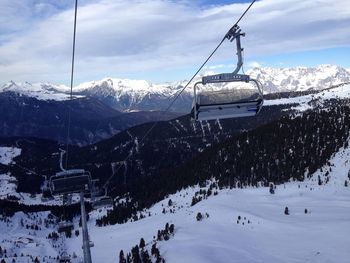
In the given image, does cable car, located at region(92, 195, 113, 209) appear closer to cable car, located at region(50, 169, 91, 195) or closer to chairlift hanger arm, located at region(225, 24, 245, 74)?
cable car, located at region(50, 169, 91, 195)

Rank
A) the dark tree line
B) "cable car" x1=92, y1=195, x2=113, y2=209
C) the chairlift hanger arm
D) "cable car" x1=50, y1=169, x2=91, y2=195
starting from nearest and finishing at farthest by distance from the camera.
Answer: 1. the chairlift hanger arm
2. "cable car" x1=50, y1=169, x2=91, y2=195
3. "cable car" x1=92, y1=195, x2=113, y2=209
4. the dark tree line

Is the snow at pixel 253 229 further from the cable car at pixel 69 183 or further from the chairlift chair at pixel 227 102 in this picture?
the chairlift chair at pixel 227 102

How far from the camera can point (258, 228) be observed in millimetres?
111250

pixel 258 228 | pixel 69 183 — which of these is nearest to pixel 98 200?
pixel 69 183

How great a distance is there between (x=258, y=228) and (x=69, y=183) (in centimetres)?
8616

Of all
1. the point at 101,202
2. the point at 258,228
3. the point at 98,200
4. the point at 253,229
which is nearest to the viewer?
the point at 101,202

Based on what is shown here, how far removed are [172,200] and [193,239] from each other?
86.8 m

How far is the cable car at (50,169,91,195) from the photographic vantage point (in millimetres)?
30783

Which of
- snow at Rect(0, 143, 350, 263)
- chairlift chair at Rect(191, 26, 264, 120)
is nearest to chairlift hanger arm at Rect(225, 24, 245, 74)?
chairlift chair at Rect(191, 26, 264, 120)

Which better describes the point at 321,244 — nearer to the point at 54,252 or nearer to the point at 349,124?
the point at 349,124

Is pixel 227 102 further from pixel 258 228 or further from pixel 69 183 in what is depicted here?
pixel 258 228

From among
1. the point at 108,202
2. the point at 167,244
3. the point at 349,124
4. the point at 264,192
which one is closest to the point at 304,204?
the point at 264,192

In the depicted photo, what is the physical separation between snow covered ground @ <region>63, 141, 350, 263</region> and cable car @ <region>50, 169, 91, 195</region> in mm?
58394

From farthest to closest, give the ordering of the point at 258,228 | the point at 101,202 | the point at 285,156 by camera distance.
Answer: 1. the point at 285,156
2. the point at 258,228
3. the point at 101,202
